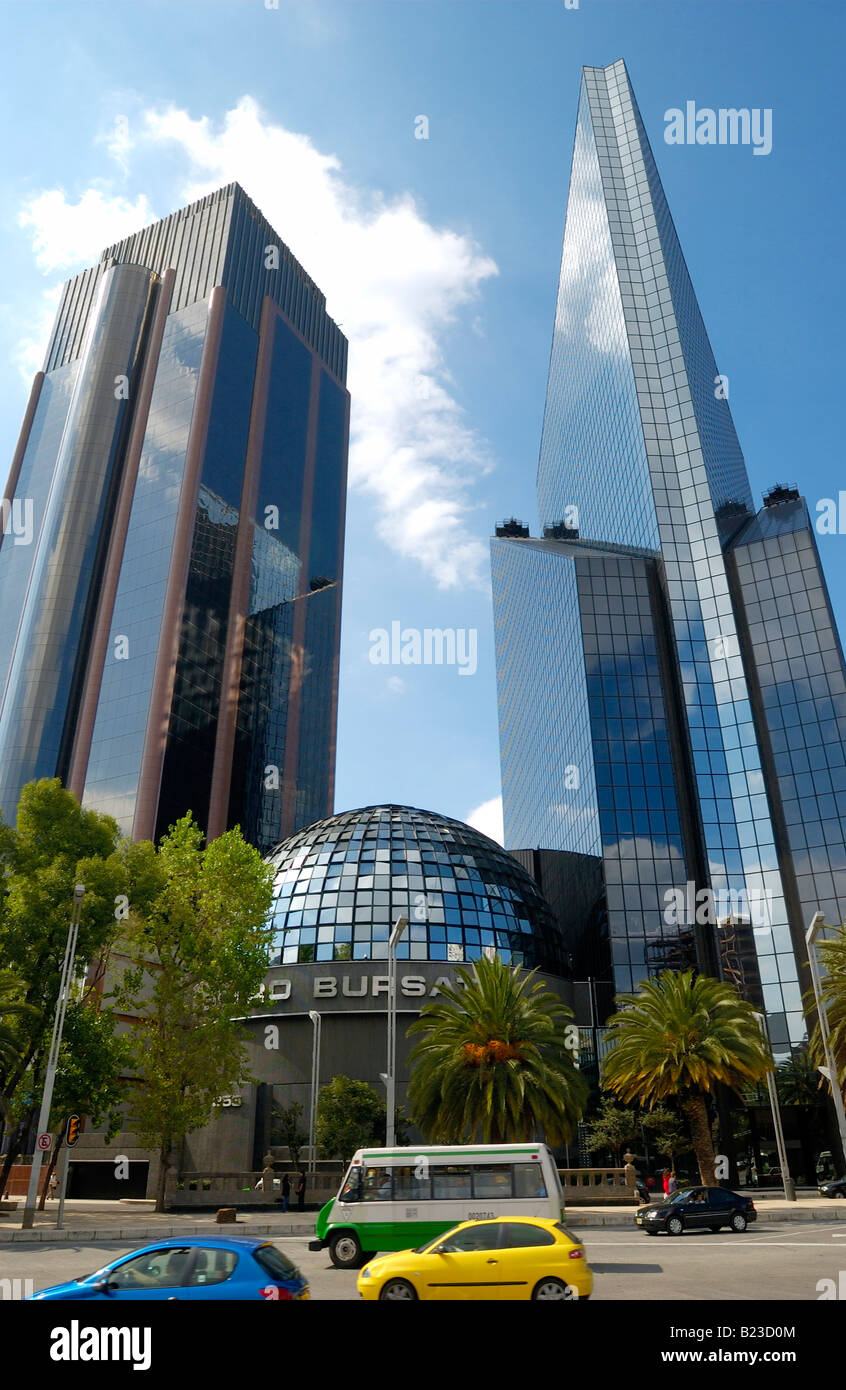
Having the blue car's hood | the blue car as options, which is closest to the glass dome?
the blue car

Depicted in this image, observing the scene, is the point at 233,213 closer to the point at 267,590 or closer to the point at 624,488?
the point at 267,590

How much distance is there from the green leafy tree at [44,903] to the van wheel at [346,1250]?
2224cm

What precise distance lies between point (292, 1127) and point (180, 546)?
81559 mm

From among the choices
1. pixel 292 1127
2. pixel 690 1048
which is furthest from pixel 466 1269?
pixel 292 1127

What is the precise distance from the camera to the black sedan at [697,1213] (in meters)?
31.2

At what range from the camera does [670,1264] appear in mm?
20844

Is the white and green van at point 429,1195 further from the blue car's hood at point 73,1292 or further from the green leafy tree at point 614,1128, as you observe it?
the green leafy tree at point 614,1128

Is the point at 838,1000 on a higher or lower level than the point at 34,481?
lower

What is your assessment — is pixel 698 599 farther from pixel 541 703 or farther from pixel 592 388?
pixel 592 388

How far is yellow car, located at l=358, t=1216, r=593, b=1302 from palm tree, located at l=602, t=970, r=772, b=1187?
31.6 m

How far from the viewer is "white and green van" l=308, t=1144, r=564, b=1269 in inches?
864

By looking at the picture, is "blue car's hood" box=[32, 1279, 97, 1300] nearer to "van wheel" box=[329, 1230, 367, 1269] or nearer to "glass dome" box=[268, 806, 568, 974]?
"van wheel" box=[329, 1230, 367, 1269]

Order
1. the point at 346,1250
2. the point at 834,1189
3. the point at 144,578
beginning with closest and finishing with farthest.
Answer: the point at 346,1250 → the point at 834,1189 → the point at 144,578
